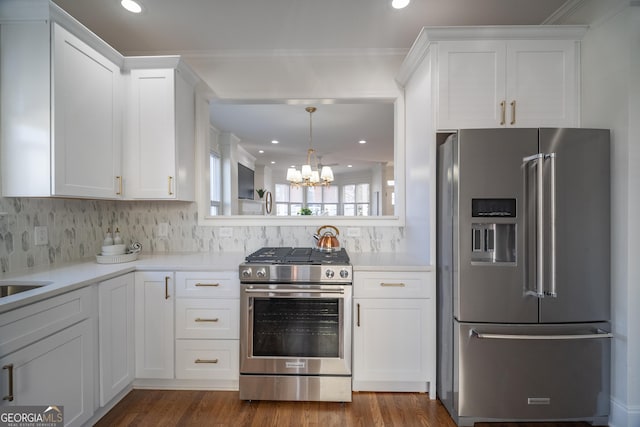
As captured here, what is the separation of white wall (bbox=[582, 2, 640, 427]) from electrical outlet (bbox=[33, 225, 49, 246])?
3601 mm

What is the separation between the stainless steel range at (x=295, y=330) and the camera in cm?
187

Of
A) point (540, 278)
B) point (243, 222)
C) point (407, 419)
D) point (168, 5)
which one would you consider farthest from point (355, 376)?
point (168, 5)

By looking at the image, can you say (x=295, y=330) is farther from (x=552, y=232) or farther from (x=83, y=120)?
(x=83, y=120)

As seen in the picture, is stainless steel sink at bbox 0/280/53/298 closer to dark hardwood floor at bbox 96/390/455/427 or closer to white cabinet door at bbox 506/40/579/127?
dark hardwood floor at bbox 96/390/455/427

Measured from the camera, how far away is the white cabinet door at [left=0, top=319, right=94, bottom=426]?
1215 millimetres

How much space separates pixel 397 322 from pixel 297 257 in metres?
0.81

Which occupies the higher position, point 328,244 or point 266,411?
point 328,244

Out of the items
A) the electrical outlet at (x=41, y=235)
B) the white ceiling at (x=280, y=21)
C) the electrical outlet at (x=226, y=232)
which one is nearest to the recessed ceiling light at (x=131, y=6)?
the white ceiling at (x=280, y=21)

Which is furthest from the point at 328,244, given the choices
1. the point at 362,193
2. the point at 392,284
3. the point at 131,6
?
the point at 362,193

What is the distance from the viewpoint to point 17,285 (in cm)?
154

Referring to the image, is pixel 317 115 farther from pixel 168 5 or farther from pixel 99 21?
pixel 99 21

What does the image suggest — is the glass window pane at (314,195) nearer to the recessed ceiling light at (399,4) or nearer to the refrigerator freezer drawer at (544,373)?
the recessed ceiling light at (399,4)

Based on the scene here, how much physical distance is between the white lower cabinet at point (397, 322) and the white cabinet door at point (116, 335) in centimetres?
150

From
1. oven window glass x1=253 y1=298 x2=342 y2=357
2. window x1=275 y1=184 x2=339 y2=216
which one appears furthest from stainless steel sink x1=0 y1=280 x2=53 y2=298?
window x1=275 y1=184 x2=339 y2=216
